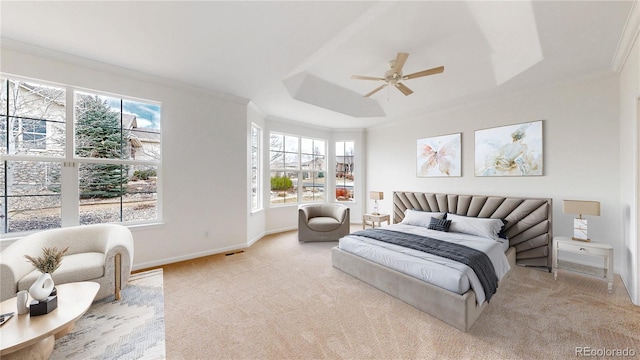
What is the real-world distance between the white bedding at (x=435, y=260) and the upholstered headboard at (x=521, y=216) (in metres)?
0.89

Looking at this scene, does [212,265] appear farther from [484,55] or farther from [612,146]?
[612,146]

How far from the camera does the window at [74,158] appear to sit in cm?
274

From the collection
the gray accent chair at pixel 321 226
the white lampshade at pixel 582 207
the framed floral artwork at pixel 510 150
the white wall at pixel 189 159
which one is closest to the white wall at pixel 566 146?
the framed floral artwork at pixel 510 150

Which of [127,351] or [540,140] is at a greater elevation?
[540,140]

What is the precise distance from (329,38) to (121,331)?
3.56 metres

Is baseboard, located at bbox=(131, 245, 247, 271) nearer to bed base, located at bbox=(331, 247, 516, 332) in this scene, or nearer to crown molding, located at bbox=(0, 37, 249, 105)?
bed base, located at bbox=(331, 247, 516, 332)

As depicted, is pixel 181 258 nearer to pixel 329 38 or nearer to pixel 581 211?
pixel 329 38

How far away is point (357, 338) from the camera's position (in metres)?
1.97

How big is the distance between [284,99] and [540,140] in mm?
4437

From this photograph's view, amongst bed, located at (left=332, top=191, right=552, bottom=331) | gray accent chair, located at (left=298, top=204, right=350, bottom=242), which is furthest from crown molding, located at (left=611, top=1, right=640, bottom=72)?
gray accent chair, located at (left=298, top=204, right=350, bottom=242)

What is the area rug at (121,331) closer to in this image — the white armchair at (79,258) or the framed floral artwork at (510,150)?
the white armchair at (79,258)

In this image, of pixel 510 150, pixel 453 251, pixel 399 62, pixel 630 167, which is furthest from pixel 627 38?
pixel 453 251

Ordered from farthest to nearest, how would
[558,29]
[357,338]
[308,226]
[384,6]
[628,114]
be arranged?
1. [308,226]
2. [628,114]
3. [558,29]
4. [384,6]
5. [357,338]

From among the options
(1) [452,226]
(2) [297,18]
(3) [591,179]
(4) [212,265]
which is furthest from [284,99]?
(3) [591,179]
